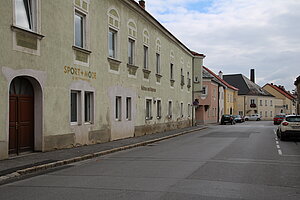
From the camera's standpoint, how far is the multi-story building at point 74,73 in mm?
11992

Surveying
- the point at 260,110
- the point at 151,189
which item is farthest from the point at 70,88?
the point at 260,110

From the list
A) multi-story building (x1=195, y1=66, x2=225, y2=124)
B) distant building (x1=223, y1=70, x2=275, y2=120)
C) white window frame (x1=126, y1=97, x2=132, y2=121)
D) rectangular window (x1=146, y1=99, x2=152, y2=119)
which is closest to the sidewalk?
white window frame (x1=126, y1=97, x2=132, y2=121)

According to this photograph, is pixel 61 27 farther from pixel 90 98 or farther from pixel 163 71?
pixel 163 71

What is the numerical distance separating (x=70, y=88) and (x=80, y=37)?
2.69 meters

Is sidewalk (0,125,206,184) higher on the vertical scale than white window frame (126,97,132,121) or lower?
lower

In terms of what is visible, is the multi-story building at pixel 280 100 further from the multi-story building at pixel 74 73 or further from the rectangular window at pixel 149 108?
the multi-story building at pixel 74 73

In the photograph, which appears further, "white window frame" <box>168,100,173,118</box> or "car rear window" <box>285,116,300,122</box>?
"white window frame" <box>168,100,173,118</box>

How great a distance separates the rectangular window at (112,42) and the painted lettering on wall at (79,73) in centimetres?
271

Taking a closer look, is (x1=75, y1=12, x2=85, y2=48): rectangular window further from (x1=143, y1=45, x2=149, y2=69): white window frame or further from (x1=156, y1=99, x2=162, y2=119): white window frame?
(x1=156, y1=99, x2=162, y2=119): white window frame

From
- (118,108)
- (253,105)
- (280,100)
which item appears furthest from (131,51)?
(280,100)

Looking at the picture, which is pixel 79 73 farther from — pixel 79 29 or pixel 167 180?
pixel 167 180

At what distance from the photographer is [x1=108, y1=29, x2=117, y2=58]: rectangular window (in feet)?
63.4

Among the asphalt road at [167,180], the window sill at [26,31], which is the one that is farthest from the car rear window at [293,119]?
the window sill at [26,31]

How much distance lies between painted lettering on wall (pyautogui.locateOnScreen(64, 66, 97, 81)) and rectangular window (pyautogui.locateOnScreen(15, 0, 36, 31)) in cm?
252
